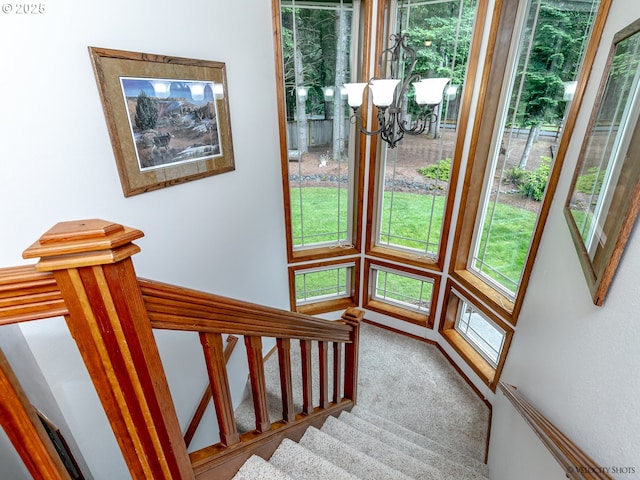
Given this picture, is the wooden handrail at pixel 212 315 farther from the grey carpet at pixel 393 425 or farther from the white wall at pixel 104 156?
the white wall at pixel 104 156

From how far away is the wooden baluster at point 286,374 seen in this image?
4.46ft

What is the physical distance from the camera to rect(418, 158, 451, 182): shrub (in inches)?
125

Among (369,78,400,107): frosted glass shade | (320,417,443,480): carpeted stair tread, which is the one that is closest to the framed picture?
(369,78,400,107): frosted glass shade

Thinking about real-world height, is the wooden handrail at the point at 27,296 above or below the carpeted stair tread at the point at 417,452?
above

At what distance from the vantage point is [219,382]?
3.44 feet

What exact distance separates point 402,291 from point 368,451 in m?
2.21

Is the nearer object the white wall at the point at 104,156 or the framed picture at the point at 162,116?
the white wall at the point at 104,156

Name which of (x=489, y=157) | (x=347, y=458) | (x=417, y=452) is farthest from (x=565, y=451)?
(x=489, y=157)

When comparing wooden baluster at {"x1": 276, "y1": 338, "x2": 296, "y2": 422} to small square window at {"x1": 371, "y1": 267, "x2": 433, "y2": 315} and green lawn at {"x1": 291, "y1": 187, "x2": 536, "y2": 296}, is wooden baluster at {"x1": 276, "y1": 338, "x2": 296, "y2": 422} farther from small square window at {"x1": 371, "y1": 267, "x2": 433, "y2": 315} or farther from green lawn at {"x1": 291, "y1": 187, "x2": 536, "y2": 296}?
small square window at {"x1": 371, "y1": 267, "x2": 433, "y2": 315}

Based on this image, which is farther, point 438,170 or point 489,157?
point 438,170

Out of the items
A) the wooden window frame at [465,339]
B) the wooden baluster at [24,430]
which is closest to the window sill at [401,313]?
the wooden window frame at [465,339]

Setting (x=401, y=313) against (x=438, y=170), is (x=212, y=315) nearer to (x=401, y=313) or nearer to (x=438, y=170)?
(x=438, y=170)

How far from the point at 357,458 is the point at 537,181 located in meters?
2.29

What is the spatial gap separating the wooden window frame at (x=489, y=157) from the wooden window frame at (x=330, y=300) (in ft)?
3.79
